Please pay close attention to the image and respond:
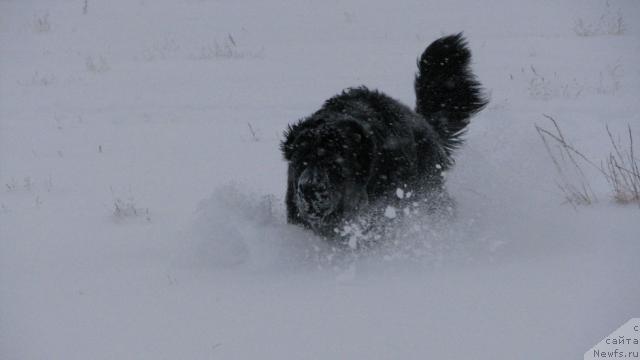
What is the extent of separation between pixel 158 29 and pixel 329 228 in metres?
9.60

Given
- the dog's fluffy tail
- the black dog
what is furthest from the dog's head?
the dog's fluffy tail

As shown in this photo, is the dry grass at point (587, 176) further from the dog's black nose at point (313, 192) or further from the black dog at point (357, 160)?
the dog's black nose at point (313, 192)

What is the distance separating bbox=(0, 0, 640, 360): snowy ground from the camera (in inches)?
129

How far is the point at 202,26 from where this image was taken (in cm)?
1272

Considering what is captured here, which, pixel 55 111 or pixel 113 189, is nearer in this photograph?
pixel 113 189

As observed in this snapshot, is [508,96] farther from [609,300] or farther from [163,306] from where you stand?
[163,306]

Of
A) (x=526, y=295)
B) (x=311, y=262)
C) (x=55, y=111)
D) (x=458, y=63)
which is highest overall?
(x=458, y=63)

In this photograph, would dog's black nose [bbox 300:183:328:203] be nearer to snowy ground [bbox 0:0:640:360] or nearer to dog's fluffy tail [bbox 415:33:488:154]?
snowy ground [bbox 0:0:640:360]

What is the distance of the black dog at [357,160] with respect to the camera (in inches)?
168

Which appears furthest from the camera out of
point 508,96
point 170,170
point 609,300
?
point 508,96

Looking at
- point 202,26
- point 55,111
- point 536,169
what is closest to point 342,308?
point 536,169

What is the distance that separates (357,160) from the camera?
4410mm

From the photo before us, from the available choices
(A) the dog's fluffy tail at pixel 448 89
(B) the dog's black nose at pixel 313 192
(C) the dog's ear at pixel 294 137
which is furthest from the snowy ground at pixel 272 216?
(C) the dog's ear at pixel 294 137

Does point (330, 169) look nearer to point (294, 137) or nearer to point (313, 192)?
point (313, 192)
